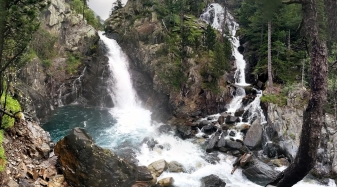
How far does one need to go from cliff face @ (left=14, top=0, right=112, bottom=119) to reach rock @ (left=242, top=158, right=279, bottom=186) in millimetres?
22235

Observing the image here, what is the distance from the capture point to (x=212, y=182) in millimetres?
15391

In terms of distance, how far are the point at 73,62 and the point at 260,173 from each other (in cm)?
2963

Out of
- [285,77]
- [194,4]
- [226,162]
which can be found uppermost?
[194,4]

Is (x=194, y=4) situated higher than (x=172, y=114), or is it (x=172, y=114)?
(x=194, y=4)

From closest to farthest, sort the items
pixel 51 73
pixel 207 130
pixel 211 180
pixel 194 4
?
1. pixel 211 180
2. pixel 207 130
3. pixel 51 73
4. pixel 194 4

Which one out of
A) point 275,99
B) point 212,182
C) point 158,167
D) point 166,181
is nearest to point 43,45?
point 158,167

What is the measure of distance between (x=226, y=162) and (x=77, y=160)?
11.4 metres

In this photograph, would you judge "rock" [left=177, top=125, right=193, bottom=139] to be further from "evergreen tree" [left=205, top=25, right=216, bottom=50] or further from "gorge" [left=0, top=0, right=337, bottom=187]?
"evergreen tree" [left=205, top=25, right=216, bottom=50]

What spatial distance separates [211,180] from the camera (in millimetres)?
15602

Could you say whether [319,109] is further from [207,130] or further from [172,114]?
[172,114]

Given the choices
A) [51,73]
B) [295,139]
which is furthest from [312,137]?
[51,73]

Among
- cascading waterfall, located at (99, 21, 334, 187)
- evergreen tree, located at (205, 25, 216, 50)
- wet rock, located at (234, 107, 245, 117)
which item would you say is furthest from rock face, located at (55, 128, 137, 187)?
evergreen tree, located at (205, 25, 216, 50)

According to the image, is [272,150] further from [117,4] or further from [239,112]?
[117,4]

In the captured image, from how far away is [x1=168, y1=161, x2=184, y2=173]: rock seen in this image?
16.9 m
